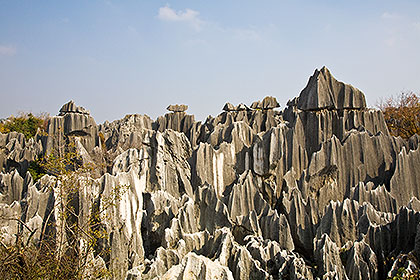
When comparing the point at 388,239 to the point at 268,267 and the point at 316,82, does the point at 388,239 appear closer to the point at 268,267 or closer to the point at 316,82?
the point at 268,267

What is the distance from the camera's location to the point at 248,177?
48.7ft

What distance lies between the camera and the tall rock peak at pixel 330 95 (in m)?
16.8

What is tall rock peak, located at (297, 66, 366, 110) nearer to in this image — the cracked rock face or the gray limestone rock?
the cracked rock face

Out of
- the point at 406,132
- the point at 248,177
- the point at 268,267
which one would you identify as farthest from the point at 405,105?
the point at 268,267

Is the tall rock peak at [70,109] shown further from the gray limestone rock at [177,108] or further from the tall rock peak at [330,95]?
the tall rock peak at [330,95]

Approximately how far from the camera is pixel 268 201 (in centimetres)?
1560

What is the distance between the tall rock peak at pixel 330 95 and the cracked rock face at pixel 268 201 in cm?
4

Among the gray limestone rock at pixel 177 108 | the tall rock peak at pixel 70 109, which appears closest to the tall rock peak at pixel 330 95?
the gray limestone rock at pixel 177 108

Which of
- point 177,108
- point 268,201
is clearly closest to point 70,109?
point 177,108

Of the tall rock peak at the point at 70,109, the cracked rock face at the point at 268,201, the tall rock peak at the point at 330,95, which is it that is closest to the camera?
the cracked rock face at the point at 268,201

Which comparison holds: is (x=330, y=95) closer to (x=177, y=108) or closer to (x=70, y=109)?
(x=177, y=108)

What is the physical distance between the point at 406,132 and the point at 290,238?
17499 millimetres

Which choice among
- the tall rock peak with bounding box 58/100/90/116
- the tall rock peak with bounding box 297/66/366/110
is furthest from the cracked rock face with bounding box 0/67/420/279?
the tall rock peak with bounding box 58/100/90/116

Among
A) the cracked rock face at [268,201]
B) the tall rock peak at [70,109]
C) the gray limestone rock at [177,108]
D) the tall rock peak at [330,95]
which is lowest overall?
the cracked rock face at [268,201]
